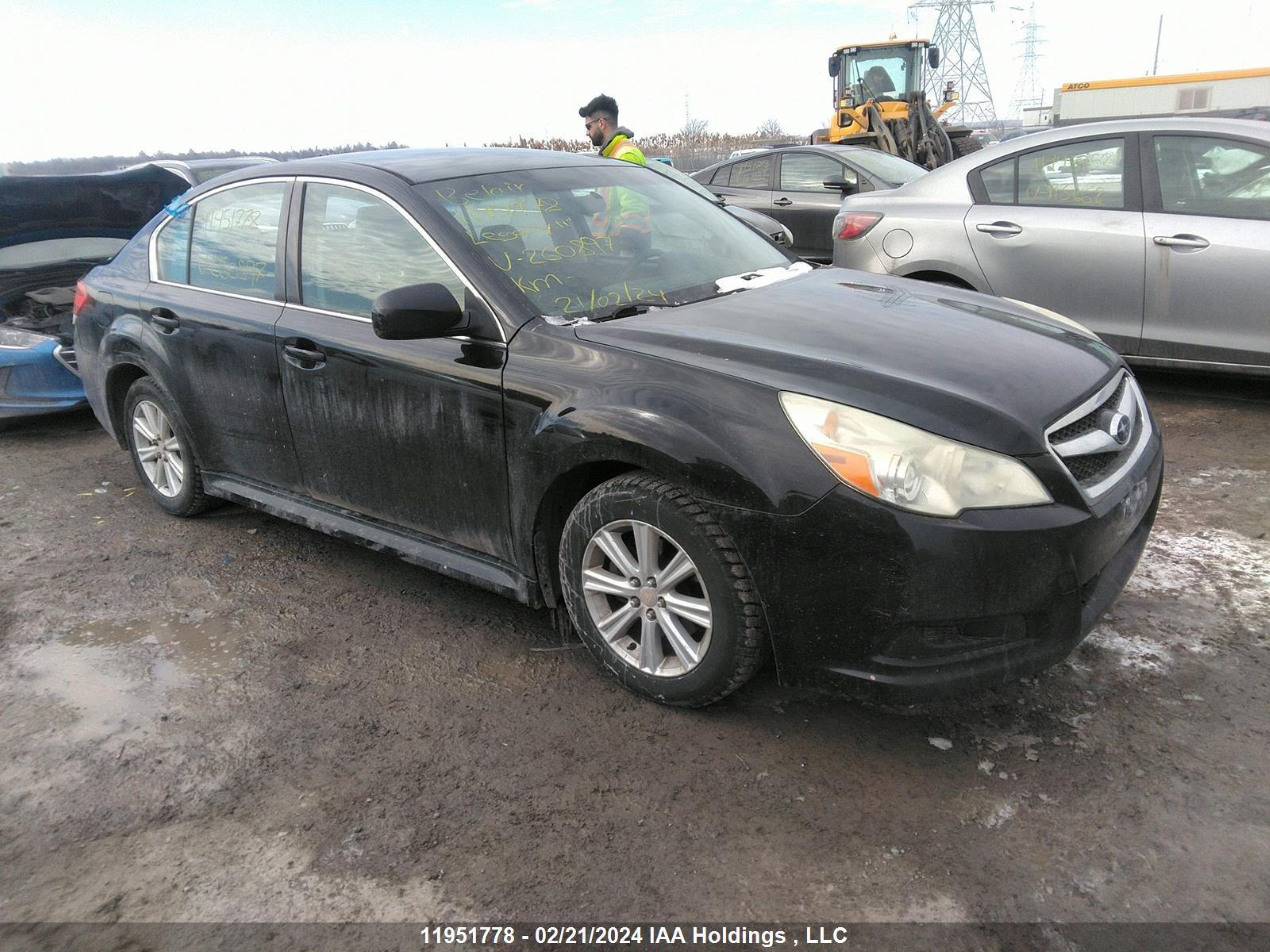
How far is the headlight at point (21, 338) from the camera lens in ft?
20.8

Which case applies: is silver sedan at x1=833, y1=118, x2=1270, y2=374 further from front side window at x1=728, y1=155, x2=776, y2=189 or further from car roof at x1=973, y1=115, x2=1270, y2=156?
front side window at x1=728, y1=155, x2=776, y2=189

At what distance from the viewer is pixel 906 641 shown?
2500mm

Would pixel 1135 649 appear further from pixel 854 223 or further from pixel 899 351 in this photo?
pixel 854 223

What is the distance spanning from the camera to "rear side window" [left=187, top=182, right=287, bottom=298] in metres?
3.93

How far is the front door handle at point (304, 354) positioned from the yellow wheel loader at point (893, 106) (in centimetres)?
1264

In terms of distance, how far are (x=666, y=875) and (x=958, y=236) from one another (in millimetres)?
4875

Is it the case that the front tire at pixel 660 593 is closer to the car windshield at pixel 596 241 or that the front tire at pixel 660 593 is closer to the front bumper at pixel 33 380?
the car windshield at pixel 596 241

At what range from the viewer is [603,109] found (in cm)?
662

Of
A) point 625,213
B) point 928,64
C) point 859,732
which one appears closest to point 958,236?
point 625,213

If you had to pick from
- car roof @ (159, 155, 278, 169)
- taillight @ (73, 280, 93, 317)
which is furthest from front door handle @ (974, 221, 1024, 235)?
car roof @ (159, 155, 278, 169)

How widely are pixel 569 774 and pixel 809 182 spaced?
28.4 feet

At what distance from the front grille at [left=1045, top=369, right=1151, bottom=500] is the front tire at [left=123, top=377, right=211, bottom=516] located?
3.65 m

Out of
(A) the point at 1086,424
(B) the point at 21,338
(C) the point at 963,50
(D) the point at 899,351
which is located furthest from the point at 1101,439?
(C) the point at 963,50

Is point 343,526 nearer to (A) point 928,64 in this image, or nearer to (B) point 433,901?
(B) point 433,901
